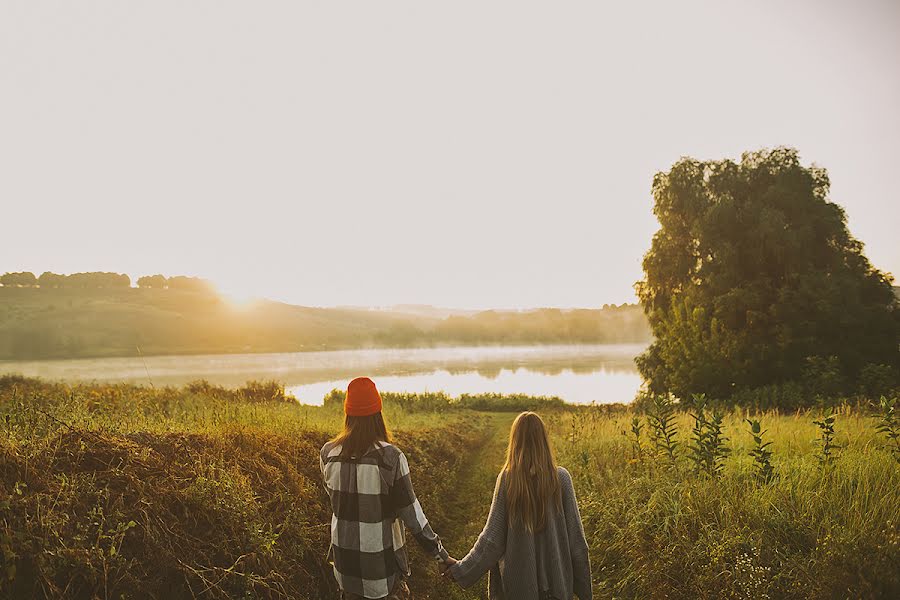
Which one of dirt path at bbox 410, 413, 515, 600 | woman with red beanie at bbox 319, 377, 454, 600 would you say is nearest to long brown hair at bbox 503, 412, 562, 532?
woman with red beanie at bbox 319, 377, 454, 600

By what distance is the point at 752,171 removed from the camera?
24.3 m

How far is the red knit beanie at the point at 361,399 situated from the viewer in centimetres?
322

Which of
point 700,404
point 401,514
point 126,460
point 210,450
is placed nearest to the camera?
point 401,514

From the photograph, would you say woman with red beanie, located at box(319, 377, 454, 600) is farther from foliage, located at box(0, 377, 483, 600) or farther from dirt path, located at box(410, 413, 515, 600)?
dirt path, located at box(410, 413, 515, 600)

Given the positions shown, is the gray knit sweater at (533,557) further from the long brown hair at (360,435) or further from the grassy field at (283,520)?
the grassy field at (283,520)

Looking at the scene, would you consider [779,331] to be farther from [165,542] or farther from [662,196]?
[165,542]

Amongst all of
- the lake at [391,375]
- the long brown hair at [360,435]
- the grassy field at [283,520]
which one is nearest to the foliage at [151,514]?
the grassy field at [283,520]

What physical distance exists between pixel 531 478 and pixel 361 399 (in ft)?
4.40

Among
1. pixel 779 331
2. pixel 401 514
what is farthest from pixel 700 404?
pixel 779 331

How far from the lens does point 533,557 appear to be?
11.4 feet

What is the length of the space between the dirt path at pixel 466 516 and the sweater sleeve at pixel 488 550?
2993 mm

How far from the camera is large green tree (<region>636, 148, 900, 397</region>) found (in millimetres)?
21594

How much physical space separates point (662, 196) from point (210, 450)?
85.6ft

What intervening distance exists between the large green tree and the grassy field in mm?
16460
